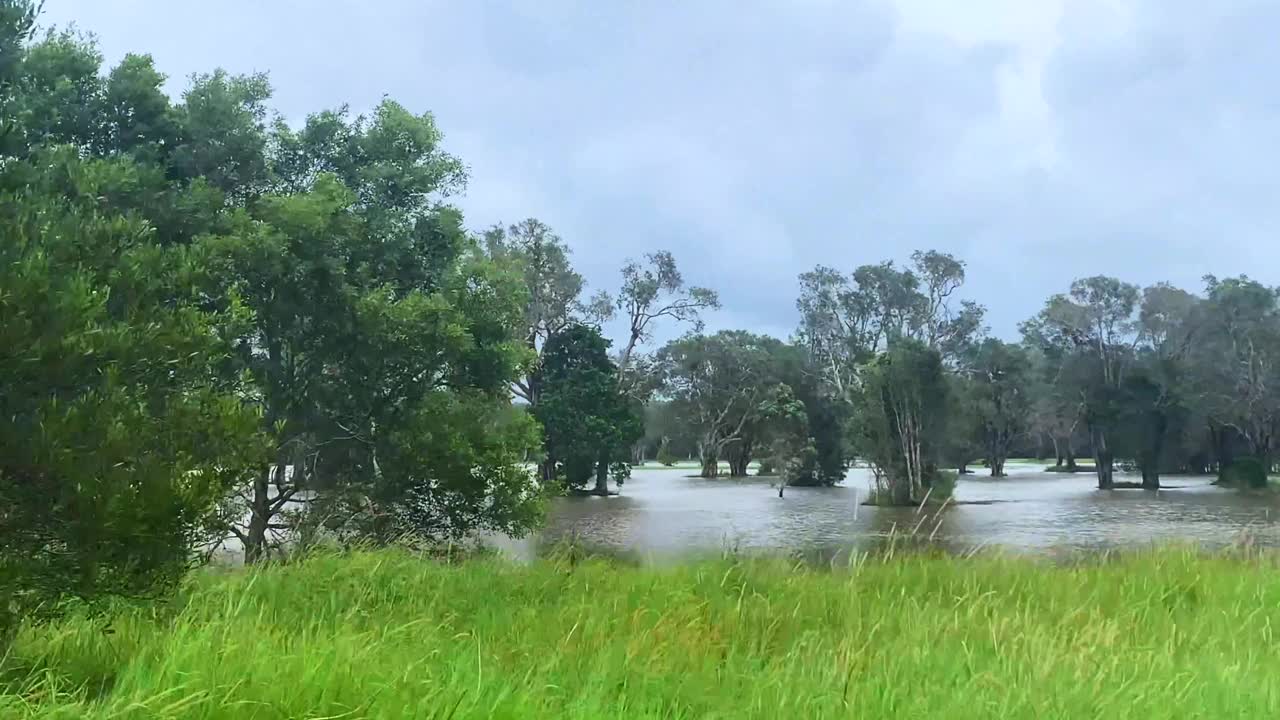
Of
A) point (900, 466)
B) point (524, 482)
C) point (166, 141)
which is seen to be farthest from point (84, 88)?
point (900, 466)

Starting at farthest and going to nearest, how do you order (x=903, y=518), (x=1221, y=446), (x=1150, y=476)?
1. (x=1221, y=446)
2. (x=1150, y=476)
3. (x=903, y=518)

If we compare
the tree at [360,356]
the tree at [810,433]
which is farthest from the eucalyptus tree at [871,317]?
the tree at [360,356]

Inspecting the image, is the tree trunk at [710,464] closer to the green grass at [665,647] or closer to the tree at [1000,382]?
the tree at [1000,382]

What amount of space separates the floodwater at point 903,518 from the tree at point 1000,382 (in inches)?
243

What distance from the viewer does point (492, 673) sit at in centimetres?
406

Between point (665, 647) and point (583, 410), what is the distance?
1185 inches

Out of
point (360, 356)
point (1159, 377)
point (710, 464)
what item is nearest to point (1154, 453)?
point (1159, 377)

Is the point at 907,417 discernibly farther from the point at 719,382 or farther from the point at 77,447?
the point at 77,447

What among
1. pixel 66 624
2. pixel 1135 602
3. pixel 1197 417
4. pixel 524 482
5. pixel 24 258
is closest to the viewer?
pixel 24 258

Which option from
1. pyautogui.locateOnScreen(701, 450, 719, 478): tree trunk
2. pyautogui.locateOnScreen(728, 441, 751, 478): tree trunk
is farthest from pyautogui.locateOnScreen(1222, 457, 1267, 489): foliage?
pyautogui.locateOnScreen(701, 450, 719, 478): tree trunk

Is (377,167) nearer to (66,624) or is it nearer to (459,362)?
(459,362)

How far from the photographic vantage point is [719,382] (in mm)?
54219

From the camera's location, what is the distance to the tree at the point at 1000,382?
4906 cm

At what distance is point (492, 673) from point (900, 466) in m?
31.4
